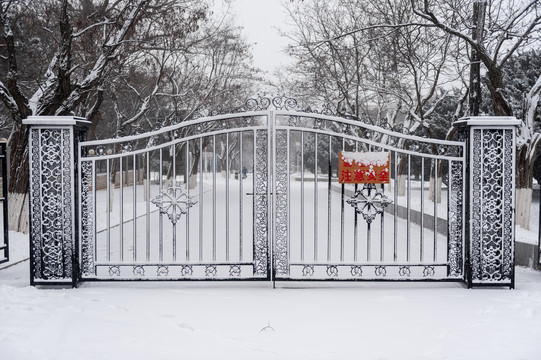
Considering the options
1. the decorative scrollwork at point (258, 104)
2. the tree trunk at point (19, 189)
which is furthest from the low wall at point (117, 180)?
the decorative scrollwork at point (258, 104)

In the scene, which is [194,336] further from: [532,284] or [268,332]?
[532,284]

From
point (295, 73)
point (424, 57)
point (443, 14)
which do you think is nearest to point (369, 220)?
point (443, 14)

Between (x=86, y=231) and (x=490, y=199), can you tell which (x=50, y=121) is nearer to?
(x=86, y=231)

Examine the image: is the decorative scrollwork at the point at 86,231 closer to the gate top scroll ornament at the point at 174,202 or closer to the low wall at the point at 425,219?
the gate top scroll ornament at the point at 174,202

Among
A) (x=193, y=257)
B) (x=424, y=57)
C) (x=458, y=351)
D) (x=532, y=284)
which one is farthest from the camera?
(x=424, y=57)

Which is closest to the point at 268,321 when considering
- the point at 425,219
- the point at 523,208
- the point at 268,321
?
the point at 268,321

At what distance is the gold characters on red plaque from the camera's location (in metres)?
6.61

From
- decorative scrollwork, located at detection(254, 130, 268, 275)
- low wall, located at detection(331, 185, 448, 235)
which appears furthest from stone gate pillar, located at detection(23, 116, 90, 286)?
low wall, located at detection(331, 185, 448, 235)

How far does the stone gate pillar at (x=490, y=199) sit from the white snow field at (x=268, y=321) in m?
0.34

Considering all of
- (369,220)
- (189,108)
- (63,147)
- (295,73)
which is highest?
(295,73)

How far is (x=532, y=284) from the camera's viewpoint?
22.5ft

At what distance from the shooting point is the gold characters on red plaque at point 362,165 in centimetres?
661

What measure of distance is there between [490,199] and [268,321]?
3254 mm

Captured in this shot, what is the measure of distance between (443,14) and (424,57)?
501 cm
